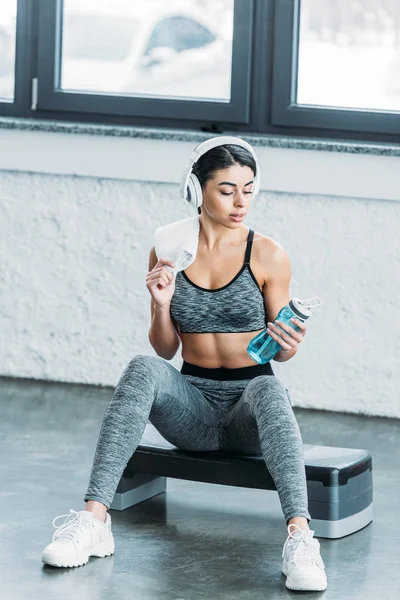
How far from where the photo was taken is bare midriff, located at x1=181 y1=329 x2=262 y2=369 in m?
2.56

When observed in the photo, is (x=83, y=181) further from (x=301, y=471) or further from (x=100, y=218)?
(x=301, y=471)

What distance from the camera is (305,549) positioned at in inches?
89.1

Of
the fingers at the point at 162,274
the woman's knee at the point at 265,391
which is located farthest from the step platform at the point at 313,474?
the fingers at the point at 162,274

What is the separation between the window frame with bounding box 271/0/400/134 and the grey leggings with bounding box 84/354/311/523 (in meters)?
1.44

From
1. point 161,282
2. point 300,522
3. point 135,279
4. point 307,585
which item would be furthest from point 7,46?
point 307,585

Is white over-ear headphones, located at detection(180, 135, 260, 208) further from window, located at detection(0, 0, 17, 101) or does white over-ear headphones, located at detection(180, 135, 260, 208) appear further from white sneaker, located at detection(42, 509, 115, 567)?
window, located at detection(0, 0, 17, 101)

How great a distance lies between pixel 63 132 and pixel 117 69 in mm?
311

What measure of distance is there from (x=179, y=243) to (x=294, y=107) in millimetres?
1377

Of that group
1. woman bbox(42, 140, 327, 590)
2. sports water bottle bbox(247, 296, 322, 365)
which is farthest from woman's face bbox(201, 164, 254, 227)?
sports water bottle bbox(247, 296, 322, 365)

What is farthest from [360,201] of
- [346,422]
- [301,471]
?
[301,471]

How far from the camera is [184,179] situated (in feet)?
8.23

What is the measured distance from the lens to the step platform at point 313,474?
Result: 8.26 feet

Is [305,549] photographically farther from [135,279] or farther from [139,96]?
[139,96]

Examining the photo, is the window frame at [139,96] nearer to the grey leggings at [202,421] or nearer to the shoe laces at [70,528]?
the grey leggings at [202,421]
